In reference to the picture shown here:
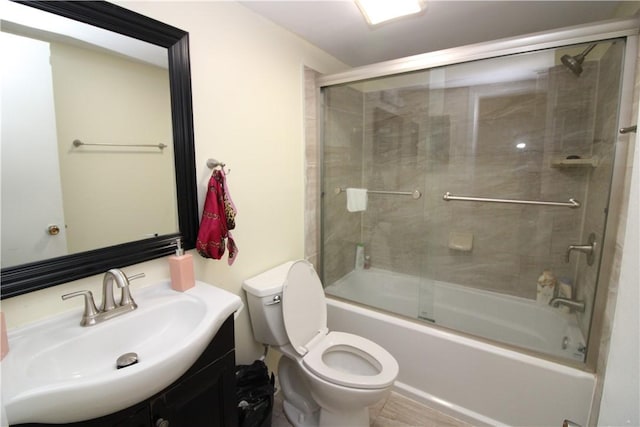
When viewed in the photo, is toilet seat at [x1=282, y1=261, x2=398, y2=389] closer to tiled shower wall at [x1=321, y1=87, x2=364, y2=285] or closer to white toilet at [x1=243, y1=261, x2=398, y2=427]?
white toilet at [x1=243, y1=261, x2=398, y2=427]

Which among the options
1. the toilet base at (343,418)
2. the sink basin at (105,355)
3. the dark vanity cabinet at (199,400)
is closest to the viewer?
the sink basin at (105,355)

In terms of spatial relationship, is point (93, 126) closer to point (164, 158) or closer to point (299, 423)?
point (164, 158)

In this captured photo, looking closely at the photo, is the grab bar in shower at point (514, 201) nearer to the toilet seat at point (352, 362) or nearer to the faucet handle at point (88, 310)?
the toilet seat at point (352, 362)

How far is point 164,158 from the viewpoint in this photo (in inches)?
49.6

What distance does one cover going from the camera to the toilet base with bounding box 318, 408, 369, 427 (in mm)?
1443

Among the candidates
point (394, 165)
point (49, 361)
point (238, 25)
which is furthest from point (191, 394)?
point (394, 165)

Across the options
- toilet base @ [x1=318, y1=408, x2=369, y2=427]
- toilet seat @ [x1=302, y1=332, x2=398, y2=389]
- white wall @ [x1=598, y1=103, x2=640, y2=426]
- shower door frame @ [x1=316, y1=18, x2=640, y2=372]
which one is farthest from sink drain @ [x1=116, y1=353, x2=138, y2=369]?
shower door frame @ [x1=316, y1=18, x2=640, y2=372]

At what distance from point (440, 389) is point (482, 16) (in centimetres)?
220

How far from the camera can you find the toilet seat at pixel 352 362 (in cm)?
135

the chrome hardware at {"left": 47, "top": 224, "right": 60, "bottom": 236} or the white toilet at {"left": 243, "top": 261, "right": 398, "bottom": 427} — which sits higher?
the chrome hardware at {"left": 47, "top": 224, "right": 60, "bottom": 236}

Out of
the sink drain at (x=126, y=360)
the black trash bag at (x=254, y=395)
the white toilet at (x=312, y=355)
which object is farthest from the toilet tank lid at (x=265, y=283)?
the sink drain at (x=126, y=360)

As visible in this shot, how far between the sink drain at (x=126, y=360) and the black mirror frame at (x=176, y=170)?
322 millimetres

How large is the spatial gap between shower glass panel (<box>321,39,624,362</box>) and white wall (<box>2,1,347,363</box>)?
386 millimetres

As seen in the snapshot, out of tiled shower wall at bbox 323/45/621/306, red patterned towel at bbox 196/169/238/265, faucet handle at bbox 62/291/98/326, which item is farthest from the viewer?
tiled shower wall at bbox 323/45/621/306
